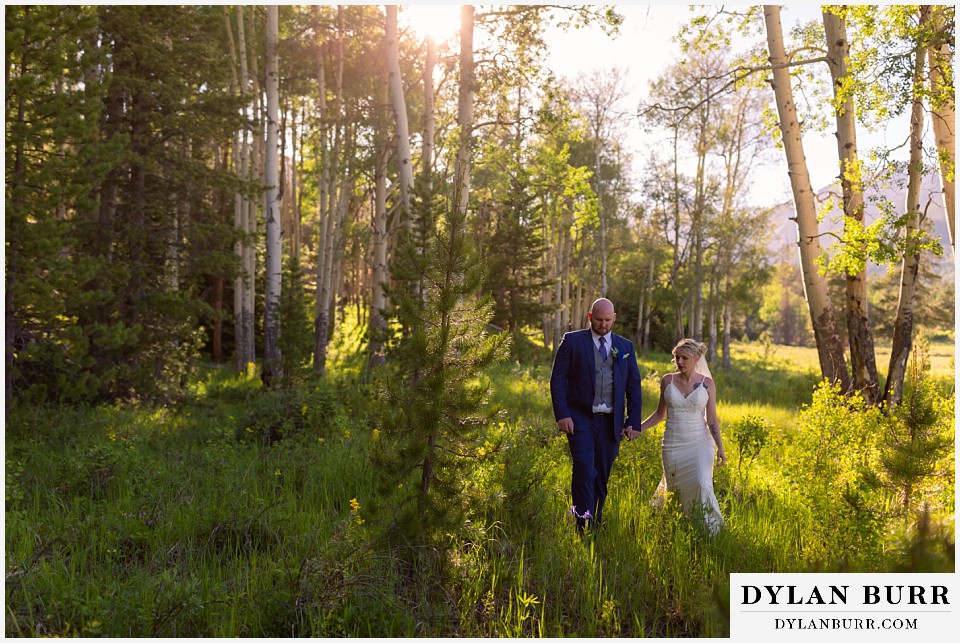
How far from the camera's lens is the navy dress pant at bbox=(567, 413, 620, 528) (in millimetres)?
4773

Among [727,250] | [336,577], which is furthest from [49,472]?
[727,250]

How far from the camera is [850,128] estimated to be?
8438mm

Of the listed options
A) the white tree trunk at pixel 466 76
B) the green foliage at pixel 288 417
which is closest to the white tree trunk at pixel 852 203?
the white tree trunk at pixel 466 76

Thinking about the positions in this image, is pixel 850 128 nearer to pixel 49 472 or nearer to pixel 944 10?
pixel 944 10

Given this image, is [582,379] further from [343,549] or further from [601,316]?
[343,549]

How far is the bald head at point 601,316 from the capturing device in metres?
4.84

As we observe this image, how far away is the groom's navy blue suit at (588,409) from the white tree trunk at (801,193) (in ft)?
15.7

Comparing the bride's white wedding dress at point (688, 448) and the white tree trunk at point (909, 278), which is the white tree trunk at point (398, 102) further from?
the white tree trunk at point (909, 278)

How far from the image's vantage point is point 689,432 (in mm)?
4992

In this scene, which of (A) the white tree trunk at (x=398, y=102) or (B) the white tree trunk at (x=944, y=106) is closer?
(B) the white tree trunk at (x=944, y=106)

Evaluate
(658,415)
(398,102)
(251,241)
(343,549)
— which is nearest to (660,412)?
(658,415)

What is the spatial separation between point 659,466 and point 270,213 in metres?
9.17

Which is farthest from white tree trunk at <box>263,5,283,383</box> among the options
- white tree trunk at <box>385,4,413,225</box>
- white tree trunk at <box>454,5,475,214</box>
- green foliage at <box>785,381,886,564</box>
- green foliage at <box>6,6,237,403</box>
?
green foliage at <box>785,381,886,564</box>

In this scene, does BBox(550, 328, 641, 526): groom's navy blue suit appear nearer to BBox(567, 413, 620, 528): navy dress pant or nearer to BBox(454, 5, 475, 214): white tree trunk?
BBox(567, 413, 620, 528): navy dress pant
